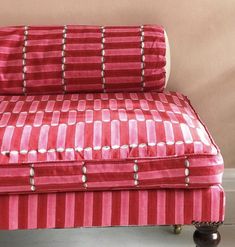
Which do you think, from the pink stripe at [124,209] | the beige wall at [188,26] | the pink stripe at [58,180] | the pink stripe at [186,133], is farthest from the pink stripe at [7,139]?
the beige wall at [188,26]

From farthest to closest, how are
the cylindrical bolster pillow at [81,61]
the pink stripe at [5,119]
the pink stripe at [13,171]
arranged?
the cylindrical bolster pillow at [81,61], the pink stripe at [5,119], the pink stripe at [13,171]

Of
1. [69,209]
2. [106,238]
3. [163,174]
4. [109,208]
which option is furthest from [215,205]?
[106,238]

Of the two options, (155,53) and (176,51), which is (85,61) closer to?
(155,53)

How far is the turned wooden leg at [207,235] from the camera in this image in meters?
1.28

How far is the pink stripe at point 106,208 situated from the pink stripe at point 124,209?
0.03m

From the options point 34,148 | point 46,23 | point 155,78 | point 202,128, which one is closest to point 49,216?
point 34,148

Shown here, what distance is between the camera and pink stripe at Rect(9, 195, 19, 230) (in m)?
1.25

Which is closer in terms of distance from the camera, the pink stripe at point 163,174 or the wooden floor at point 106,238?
the pink stripe at point 163,174

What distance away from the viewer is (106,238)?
64.8 inches

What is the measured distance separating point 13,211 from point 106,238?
478 millimetres

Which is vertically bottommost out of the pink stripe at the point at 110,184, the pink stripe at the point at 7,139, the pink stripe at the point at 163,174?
the pink stripe at the point at 110,184

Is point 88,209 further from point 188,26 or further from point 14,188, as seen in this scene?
point 188,26

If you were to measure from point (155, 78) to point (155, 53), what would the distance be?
0.08 m

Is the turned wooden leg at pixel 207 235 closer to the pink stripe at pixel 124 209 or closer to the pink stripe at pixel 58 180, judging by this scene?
the pink stripe at pixel 124 209
